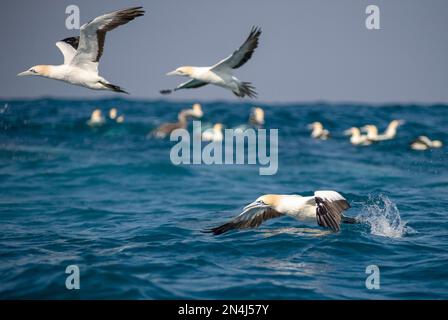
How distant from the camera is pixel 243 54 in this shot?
12555 mm

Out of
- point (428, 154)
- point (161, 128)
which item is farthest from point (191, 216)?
point (161, 128)

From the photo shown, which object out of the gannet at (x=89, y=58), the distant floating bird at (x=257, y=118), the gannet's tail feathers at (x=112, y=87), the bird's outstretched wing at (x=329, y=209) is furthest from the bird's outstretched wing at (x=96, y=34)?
the distant floating bird at (x=257, y=118)

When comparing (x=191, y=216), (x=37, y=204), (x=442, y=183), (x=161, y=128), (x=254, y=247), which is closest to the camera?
(x=254, y=247)

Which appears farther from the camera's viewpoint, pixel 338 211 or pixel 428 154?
pixel 428 154

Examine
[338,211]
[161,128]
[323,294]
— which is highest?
[161,128]

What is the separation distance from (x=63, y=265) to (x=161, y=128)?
804 inches

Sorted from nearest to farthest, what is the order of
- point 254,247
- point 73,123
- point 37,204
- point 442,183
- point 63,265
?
point 63,265 < point 254,247 < point 37,204 < point 442,183 < point 73,123

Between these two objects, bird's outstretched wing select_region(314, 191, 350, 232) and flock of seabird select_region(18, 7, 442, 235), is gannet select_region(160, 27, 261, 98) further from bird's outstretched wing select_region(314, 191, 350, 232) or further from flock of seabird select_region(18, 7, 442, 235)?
bird's outstretched wing select_region(314, 191, 350, 232)

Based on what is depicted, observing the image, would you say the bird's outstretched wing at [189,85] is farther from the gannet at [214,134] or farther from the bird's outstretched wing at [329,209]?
the gannet at [214,134]

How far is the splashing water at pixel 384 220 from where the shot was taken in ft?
43.3

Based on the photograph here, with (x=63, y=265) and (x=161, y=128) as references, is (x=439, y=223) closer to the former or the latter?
(x=63, y=265)

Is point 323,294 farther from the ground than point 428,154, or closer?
closer

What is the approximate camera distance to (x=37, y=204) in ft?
59.1

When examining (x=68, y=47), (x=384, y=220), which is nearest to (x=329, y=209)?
(x=384, y=220)
